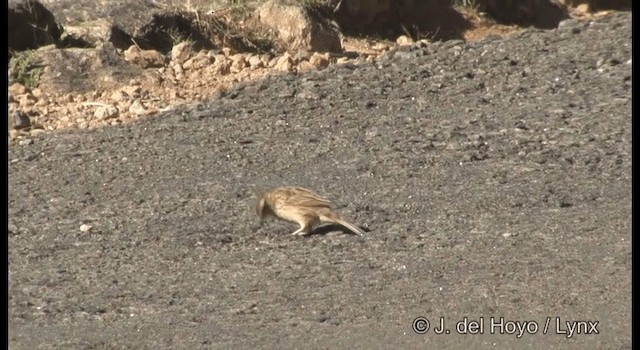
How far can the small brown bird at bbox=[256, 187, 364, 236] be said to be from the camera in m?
8.20

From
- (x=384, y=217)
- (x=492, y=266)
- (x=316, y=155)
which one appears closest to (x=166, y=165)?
(x=316, y=155)

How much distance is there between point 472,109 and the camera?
9812 mm

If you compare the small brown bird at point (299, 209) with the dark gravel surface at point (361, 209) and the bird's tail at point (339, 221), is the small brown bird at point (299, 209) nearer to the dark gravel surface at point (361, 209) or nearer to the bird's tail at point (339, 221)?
the bird's tail at point (339, 221)

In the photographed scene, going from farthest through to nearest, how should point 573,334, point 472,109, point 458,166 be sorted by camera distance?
1. point 472,109
2. point 458,166
3. point 573,334

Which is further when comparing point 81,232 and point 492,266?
point 81,232

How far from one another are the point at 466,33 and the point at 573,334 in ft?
19.0

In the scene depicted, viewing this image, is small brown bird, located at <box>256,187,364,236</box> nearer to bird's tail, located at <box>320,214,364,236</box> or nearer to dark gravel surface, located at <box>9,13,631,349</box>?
bird's tail, located at <box>320,214,364,236</box>

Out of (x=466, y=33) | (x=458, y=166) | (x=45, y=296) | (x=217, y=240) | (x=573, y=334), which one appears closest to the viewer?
(x=573, y=334)

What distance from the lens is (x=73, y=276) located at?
7.67m

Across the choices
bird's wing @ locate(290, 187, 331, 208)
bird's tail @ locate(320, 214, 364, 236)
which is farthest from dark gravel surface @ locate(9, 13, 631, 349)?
bird's wing @ locate(290, 187, 331, 208)

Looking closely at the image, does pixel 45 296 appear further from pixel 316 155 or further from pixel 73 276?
pixel 316 155

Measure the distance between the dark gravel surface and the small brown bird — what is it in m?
0.10

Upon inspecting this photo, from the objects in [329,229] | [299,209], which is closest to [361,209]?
[329,229]

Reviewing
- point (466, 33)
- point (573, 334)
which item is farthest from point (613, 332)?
point (466, 33)
